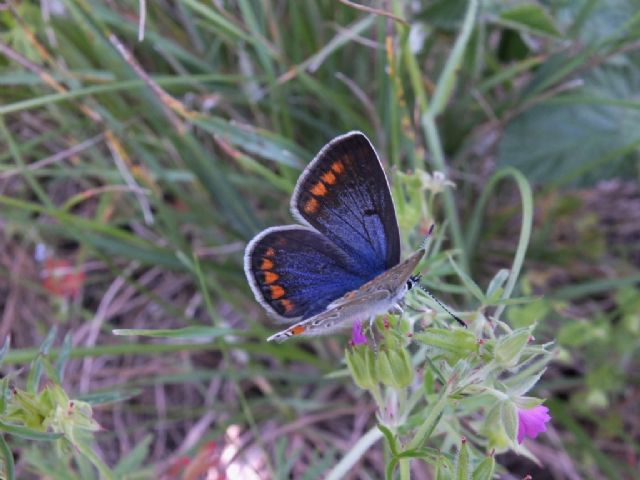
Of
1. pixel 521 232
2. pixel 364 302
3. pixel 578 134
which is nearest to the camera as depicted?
pixel 364 302

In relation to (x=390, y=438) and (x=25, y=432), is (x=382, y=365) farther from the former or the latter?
(x=25, y=432)

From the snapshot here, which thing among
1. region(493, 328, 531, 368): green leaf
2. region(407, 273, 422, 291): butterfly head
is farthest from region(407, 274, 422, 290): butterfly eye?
region(493, 328, 531, 368): green leaf

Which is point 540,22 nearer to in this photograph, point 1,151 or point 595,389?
point 595,389

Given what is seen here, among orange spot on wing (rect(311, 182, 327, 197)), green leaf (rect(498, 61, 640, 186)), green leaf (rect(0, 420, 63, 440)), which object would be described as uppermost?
orange spot on wing (rect(311, 182, 327, 197))

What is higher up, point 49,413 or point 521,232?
point 49,413

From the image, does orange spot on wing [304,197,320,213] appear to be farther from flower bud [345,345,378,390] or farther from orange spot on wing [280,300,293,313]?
flower bud [345,345,378,390]

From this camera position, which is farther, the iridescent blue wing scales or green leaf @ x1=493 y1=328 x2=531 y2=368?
the iridescent blue wing scales

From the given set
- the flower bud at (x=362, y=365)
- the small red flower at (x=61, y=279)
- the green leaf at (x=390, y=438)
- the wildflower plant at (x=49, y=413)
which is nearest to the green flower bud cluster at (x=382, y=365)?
the flower bud at (x=362, y=365)

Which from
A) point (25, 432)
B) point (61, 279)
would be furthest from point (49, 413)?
point (61, 279)

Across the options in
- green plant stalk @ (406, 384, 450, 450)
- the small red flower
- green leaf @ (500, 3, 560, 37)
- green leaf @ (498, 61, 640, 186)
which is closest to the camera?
green plant stalk @ (406, 384, 450, 450)
